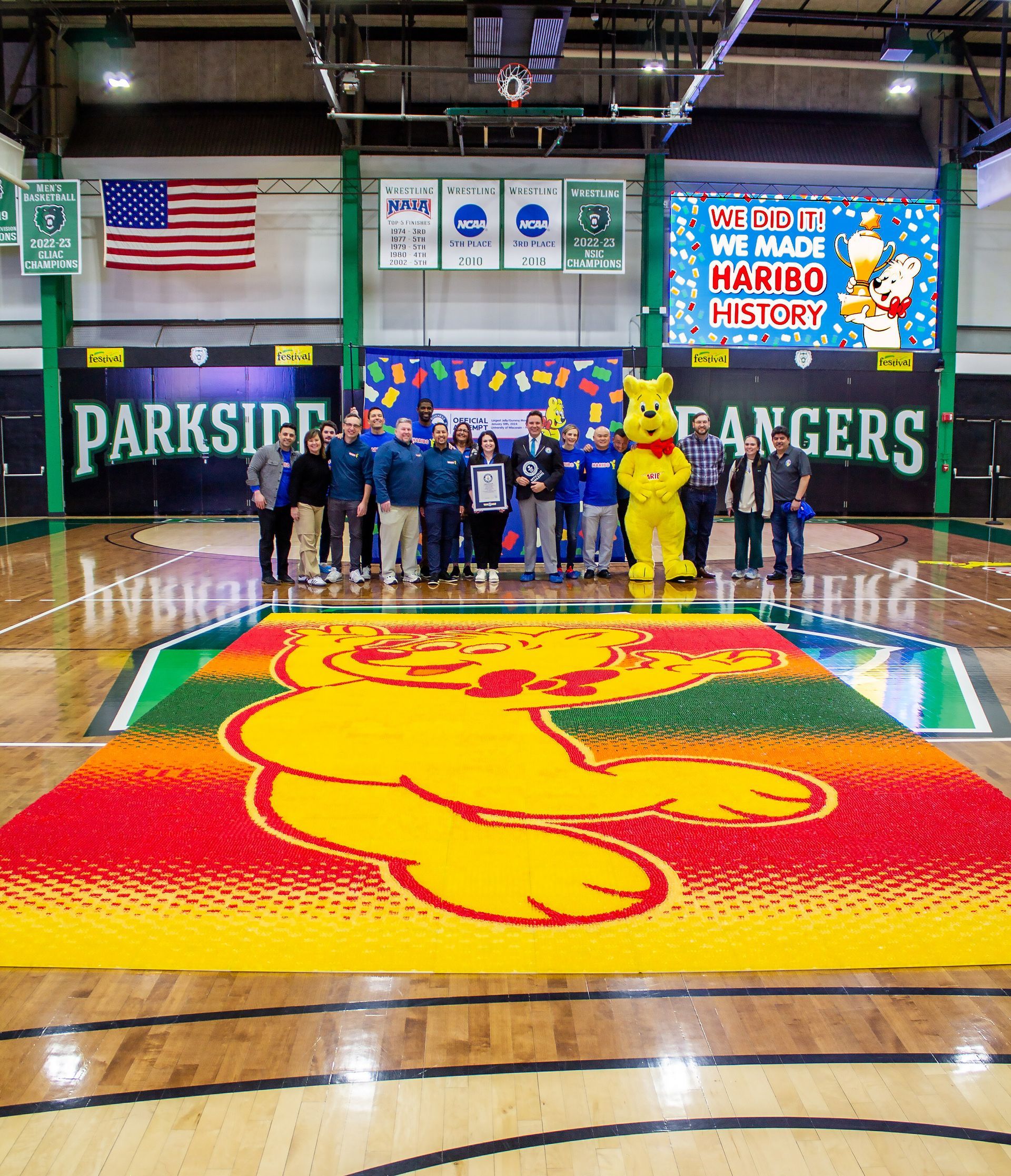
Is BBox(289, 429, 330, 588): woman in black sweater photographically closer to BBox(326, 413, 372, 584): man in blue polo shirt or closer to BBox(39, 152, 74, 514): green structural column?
BBox(326, 413, 372, 584): man in blue polo shirt

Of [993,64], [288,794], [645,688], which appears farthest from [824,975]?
[993,64]

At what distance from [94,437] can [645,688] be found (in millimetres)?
15254

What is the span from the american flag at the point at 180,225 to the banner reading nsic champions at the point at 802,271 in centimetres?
737

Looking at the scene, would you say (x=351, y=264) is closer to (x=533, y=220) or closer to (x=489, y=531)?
(x=533, y=220)

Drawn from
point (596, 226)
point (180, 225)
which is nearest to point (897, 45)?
point (596, 226)

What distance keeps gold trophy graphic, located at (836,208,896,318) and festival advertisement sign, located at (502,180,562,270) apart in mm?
4969

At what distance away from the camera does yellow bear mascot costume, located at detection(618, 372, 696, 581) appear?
389 inches

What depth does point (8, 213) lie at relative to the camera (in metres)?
17.2

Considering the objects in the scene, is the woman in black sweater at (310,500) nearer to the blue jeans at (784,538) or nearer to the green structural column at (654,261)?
the blue jeans at (784,538)

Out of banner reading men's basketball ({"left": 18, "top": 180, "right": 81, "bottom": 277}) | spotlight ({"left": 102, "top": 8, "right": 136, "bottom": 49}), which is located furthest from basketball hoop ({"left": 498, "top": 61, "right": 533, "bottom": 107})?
banner reading men's basketball ({"left": 18, "top": 180, "right": 81, "bottom": 277})

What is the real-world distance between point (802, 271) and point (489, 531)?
1059 cm

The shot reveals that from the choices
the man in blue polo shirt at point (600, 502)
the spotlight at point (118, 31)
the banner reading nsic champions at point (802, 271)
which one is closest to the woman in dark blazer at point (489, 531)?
the man in blue polo shirt at point (600, 502)

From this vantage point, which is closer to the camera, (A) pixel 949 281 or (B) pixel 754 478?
(B) pixel 754 478

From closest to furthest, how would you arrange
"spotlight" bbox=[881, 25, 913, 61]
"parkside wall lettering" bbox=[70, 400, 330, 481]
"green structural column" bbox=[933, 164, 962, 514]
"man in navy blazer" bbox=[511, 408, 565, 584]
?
1. "man in navy blazer" bbox=[511, 408, 565, 584]
2. "spotlight" bbox=[881, 25, 913, 61]
3. "green structural column" bbox=[933, 164, 962, 514]
4. "parkside wall lettering" bbox=[70, 400, 330, 481]
